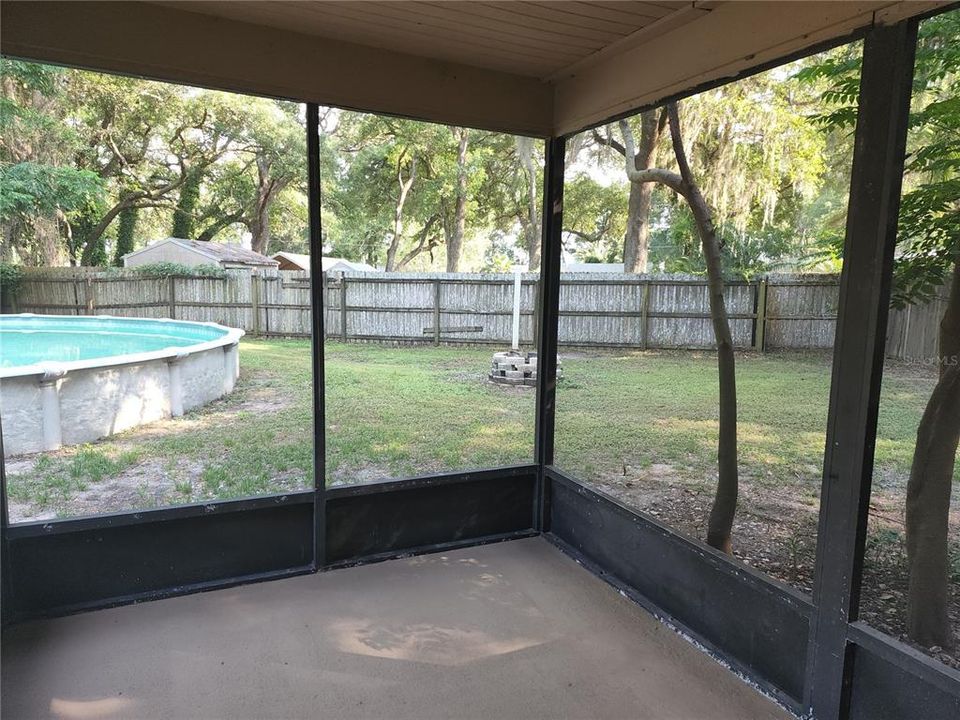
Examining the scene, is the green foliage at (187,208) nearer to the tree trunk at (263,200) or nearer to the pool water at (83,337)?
the tree trunk at (263,200)

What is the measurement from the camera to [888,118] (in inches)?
55.6

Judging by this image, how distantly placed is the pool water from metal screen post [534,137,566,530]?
6.72 m

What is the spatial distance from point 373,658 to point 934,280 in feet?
7.24

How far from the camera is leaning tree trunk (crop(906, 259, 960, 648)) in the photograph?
1812 mm

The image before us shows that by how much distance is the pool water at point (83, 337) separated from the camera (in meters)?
8.63

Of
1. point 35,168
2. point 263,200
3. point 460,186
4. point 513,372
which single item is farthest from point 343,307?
point 263,200

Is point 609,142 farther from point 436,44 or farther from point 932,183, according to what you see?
point 932,183

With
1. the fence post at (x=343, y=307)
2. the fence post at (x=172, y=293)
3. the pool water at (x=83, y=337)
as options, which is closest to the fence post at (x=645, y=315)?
the fence post at (x=343, y=307)

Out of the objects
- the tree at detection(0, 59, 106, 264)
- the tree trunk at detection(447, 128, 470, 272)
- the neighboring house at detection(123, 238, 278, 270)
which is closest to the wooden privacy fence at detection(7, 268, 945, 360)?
the tree at detection(0, 59, 106, 264)

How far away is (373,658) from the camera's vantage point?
1923 millimetres

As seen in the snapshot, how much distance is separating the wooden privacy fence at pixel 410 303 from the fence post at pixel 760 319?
Result: 27 centimetres

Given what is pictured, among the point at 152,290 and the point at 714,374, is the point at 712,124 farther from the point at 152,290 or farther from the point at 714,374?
the point at 152,290

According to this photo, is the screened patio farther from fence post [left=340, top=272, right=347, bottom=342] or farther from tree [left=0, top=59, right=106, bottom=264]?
tree [left=0, top=59, right=106, bottom=264]

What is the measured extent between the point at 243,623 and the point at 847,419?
2.11 m
